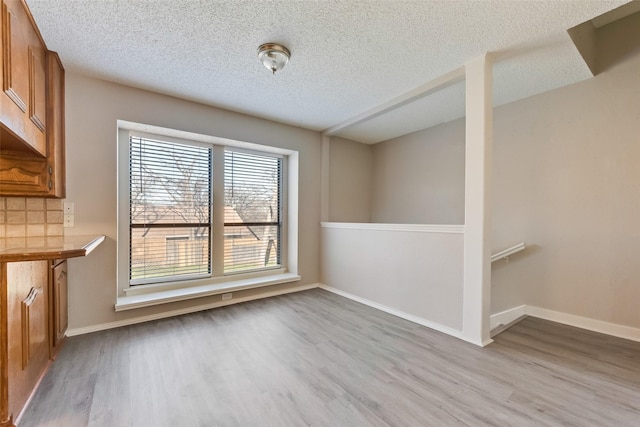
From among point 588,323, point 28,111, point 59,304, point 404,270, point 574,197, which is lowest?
point 588,323

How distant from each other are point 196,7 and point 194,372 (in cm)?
251

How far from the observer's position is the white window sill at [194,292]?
9.18ft

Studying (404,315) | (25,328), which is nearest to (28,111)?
(25,328)

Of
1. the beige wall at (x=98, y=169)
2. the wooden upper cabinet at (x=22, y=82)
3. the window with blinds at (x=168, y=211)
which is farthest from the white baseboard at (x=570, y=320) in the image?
the wooden upper cabinet at (x=22, y=82)

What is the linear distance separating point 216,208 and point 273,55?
6.86 ft

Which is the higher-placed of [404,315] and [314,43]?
[314,43]

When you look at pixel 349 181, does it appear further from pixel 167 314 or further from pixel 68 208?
pixel 68 208

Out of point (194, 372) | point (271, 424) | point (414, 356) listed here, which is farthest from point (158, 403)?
point (414, 356)

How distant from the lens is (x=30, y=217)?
2.31 metres

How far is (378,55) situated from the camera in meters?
2.29

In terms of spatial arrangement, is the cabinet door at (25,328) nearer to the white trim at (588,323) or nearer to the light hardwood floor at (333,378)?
the light hardwood floor at (333,378)

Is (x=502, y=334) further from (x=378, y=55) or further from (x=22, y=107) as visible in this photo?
(x=22, y=107)

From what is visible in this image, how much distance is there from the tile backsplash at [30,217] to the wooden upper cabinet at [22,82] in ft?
1.63

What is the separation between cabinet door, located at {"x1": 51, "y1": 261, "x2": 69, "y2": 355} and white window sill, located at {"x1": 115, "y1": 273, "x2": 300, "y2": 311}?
1.29ft
